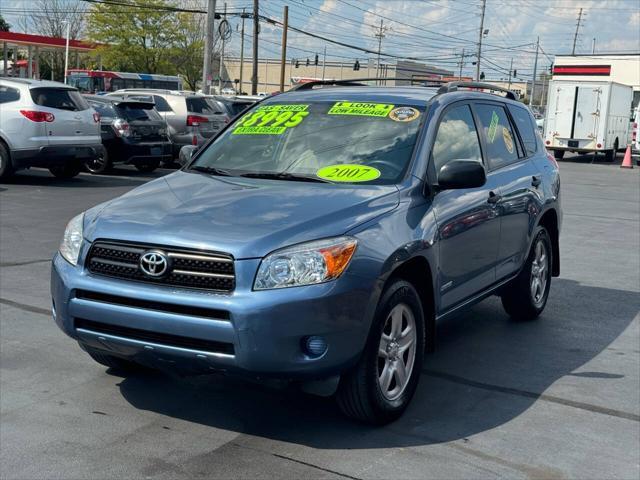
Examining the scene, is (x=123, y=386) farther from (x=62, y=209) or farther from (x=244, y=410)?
(x=62, y=209)

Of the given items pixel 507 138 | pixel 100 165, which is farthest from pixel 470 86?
pixel 100 165

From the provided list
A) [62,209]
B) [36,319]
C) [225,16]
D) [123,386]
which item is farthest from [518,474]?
[225,16]

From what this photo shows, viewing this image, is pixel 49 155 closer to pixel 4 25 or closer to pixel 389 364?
pixel 389 364

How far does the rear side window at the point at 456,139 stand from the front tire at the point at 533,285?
4.18 feet

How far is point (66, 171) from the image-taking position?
17.6m

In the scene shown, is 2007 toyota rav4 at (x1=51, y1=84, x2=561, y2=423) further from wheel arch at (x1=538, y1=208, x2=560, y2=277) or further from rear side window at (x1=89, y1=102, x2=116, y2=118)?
rear side window at (x1=89, y1=102, x2=116, y2=118)

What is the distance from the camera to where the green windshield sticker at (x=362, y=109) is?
557 cm

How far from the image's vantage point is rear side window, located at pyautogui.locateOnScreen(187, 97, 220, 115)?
20.9 m

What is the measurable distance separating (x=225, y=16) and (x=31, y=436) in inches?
1646

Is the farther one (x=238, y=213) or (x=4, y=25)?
(x=4, y=25)

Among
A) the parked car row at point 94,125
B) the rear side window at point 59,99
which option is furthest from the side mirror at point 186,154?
the rear side window at point 59,99

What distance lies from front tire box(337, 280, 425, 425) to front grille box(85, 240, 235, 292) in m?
0.82

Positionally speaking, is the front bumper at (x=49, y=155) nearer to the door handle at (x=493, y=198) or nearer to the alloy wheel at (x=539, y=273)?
the alloy wheel at (x=539, y=273)

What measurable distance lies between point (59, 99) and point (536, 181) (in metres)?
11.1
